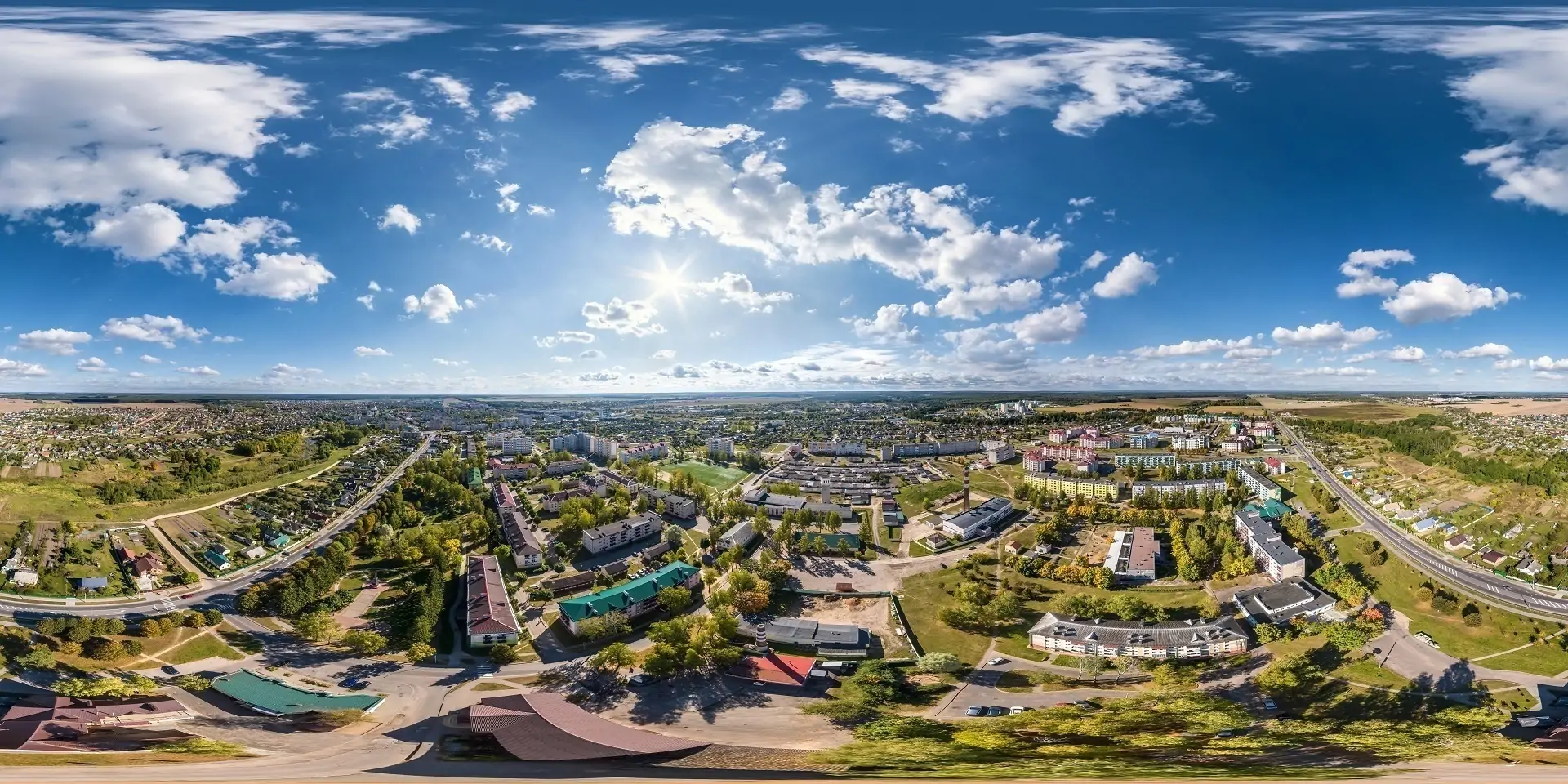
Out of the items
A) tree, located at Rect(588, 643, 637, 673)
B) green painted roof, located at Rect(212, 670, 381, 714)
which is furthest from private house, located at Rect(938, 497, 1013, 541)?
green painted roof, located at Rect(212, 670, 381, 714)

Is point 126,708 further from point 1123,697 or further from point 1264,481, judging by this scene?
point 1264,481

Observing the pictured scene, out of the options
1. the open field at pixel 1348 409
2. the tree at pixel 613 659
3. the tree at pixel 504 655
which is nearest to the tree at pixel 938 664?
the tree at pixel 613 659

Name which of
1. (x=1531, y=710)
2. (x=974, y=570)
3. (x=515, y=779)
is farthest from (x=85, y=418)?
(x=1531, y=710)

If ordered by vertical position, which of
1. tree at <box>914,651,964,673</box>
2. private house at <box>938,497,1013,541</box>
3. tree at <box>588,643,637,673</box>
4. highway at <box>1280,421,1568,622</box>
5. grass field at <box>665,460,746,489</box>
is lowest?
tree at <box>914,651,964,673</box>

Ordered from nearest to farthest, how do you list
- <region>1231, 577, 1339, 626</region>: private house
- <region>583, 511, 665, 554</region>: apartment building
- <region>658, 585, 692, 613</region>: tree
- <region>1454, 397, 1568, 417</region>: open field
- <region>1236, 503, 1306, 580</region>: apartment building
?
<region>1231, 577, 1339, 626</region>: private house
<region>658, 585, 692, 613</region>: tree
<region>1236, 503, 1306, 580</region>: apartment building
<region>1454, 397, 1568, 417</region>: open field
<region>583, 511, 665, 554</region>: apartment building

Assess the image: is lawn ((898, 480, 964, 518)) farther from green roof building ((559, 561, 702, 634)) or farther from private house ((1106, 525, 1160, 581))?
green roof building ((559, 561, 702, 634))

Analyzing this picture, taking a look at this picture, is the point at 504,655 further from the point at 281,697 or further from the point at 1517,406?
the point at 1517,406
